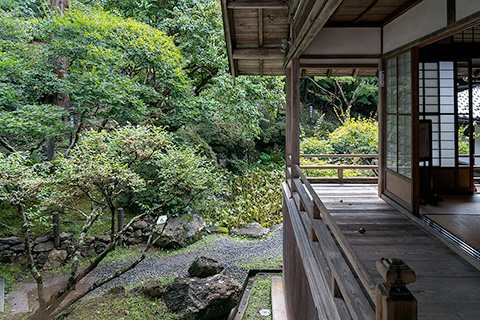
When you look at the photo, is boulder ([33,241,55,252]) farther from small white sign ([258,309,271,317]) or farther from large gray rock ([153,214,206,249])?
small white sign ([258,309,271,317])

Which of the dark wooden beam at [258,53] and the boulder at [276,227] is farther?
the boulder at [276,227]

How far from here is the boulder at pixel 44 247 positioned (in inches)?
286

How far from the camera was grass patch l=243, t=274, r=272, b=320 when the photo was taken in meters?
5.78

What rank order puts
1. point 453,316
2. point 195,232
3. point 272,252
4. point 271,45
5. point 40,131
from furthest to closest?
point 195,232 → point 272,252 → point 40,131 → point 271,45 → point 453,316

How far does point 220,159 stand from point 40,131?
6.38 metres

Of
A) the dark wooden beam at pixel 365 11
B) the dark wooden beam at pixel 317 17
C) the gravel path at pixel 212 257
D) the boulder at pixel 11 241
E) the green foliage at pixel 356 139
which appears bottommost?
the gravel path at pixel 212 257

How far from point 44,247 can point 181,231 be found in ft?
10.5

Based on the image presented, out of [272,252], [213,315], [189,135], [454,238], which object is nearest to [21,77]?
[189,135]

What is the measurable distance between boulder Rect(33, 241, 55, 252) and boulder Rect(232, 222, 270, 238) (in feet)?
15.1

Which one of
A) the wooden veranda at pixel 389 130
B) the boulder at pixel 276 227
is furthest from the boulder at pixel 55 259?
the wooden veranda at pixel 389 130

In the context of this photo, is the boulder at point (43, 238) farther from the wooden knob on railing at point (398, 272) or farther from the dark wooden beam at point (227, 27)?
the wooden knob on railing at point (398, 272)

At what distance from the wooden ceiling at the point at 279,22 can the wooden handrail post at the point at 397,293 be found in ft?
6.79

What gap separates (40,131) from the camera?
21.7ft

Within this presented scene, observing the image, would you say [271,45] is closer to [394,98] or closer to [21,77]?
[394,98]
